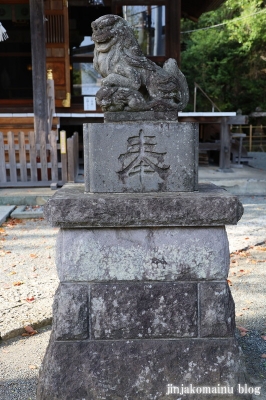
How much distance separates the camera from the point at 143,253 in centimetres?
253

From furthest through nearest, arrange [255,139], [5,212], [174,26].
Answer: [255,139] < [174,26] < [5,212]

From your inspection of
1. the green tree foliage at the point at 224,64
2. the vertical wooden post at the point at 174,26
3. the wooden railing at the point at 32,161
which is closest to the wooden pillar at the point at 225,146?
the vertical wooden post at the point at 174,26

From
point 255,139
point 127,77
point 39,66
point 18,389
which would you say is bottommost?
point 255,139

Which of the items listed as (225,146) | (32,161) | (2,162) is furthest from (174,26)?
(2,162)

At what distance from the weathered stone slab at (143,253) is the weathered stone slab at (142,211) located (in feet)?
0.26

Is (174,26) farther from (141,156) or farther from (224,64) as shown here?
(224,64)

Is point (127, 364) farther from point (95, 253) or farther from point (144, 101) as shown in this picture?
point (144, 101)

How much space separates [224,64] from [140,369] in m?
23.3

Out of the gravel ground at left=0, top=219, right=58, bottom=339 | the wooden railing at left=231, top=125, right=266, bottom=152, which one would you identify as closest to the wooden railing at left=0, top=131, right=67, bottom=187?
the gravel ground at left=0, top=219, right=58, bottom=339

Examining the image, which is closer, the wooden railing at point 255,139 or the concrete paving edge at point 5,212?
the concrete paving edge at point 5,212

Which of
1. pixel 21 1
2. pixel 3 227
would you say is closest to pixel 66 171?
pixel 3 227

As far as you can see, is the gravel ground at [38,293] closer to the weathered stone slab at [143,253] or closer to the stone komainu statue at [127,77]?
the weathered stone slab at [143,253]

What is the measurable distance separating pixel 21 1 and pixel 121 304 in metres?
10.9

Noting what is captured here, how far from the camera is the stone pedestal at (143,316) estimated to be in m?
2.52
